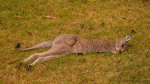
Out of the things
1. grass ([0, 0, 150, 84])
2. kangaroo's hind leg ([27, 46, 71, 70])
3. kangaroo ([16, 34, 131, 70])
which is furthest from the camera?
kangaroo ([16, 34, 131, 70])

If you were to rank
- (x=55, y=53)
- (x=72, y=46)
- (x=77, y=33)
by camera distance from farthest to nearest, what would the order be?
(x=77, y=33)
(x=72, y=46)
(x=55, y=53)

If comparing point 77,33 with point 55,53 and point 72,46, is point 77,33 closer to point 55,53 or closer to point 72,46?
point 72,46

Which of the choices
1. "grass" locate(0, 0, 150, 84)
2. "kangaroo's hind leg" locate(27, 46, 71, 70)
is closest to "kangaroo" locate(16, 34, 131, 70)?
"kangaroo's hind leg" locate(27, 46, 71, 70)

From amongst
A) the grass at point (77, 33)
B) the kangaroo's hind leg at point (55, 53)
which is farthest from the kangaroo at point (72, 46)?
the grass at point (77, 33)

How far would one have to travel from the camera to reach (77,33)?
719cm

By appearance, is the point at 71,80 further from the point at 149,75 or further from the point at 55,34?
the point at 55,34

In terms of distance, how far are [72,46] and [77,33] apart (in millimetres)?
1268

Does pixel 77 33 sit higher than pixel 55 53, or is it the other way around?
pixel 77 33

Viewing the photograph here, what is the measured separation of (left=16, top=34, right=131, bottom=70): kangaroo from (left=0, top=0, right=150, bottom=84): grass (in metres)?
0.14

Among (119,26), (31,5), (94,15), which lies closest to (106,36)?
(119,26)

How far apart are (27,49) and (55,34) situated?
125cm

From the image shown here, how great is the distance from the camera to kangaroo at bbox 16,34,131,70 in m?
5.59

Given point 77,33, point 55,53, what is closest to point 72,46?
point 55,53

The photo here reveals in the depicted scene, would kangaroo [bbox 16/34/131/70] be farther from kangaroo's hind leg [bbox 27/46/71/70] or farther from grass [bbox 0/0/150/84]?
grass [bbox 0/0/150/84]
